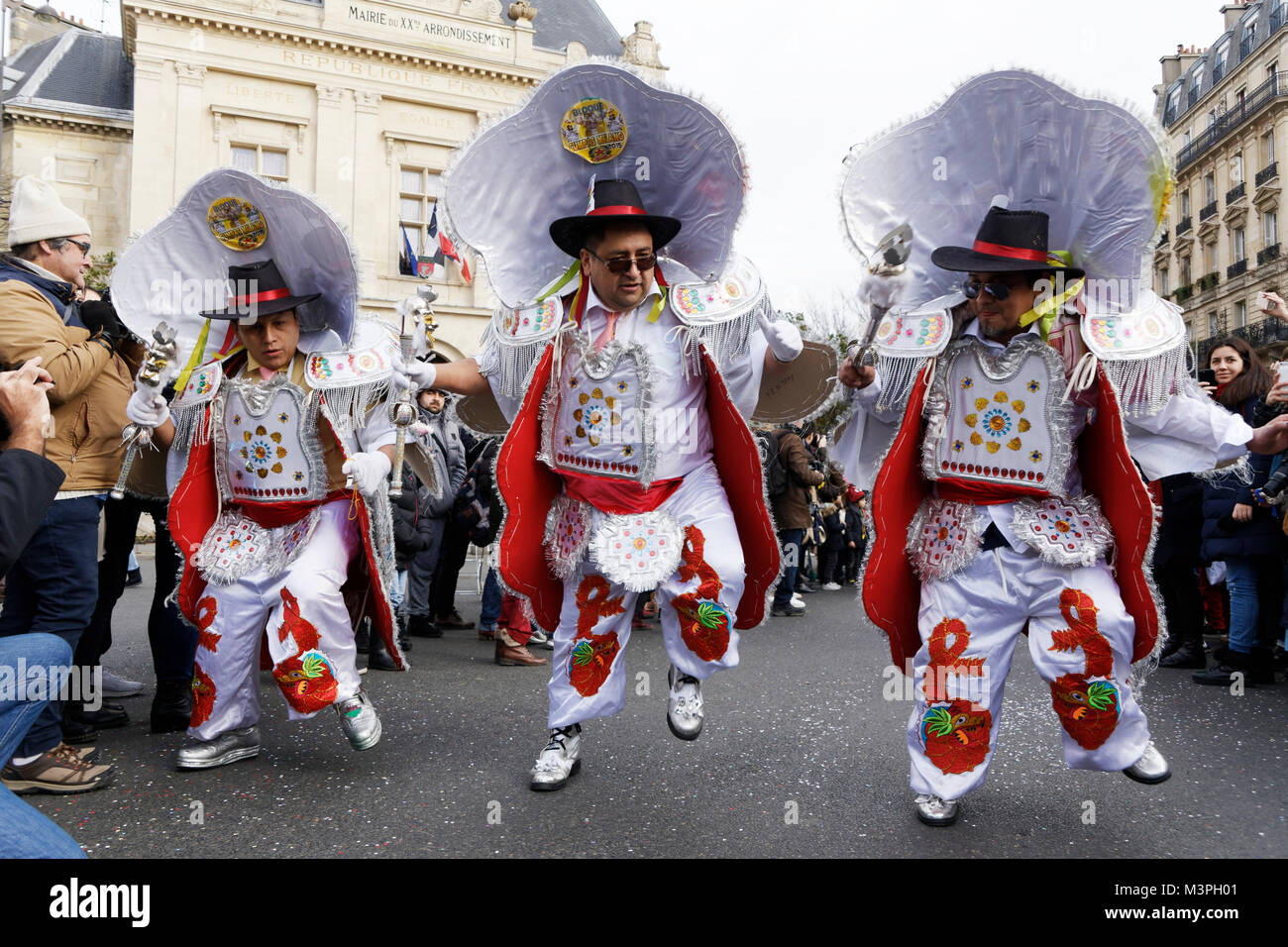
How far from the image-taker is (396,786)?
11.3ft

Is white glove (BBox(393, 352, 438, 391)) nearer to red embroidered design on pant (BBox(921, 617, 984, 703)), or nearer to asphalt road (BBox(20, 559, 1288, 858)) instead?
asphalt road (BBox(20, 559, 1288, 858))

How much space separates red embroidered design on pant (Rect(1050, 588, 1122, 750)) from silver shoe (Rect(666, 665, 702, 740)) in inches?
46.5

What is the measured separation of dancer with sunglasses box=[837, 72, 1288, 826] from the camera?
2.94 metres

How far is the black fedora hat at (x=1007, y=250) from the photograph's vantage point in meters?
2.94

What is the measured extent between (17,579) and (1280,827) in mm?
4445

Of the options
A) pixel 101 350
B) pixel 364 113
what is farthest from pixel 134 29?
pixel 101 350

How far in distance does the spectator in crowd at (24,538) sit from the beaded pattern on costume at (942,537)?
7.92 feet

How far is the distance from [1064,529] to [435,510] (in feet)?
14.9

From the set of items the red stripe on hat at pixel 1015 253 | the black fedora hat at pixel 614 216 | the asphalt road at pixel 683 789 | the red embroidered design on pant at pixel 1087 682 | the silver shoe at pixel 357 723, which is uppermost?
the black fedora hat at pixel 614 216

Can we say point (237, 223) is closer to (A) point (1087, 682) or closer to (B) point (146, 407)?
(B) point (146, 407)

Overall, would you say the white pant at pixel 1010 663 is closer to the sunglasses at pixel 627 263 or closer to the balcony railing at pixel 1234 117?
the sunglasses at pixel 627 263

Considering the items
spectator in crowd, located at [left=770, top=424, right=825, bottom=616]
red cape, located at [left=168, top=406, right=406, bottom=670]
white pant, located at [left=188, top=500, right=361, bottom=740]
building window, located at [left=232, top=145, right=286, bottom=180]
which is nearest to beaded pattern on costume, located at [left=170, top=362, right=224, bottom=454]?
red cape, located at [left=168, top=406, right=406, bottom=670]

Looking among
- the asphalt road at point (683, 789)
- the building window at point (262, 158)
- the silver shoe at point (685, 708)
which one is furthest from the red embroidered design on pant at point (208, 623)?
the building window at point (262, 158)

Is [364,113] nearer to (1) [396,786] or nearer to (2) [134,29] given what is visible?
(2) [134,29]
